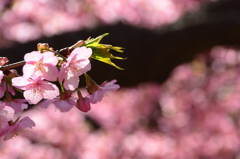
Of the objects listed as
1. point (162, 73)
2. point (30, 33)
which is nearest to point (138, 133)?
point (30, 33)

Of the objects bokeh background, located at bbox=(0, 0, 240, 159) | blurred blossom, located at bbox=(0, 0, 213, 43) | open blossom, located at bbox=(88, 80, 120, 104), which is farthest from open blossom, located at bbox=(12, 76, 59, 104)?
blurred blossom, located at bbox=(0, 0, 213, 43)

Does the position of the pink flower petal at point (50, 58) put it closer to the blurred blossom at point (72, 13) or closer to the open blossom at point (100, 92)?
the open blossom at point (100, 92)

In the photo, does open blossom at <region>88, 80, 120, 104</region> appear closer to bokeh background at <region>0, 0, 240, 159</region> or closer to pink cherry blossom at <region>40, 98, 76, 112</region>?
pink cherry blossom at <region>40, 98, 76, 112</region>

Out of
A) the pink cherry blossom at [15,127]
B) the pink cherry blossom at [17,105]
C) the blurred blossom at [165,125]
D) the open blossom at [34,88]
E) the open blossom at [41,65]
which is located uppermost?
the open blossom at [41,65]

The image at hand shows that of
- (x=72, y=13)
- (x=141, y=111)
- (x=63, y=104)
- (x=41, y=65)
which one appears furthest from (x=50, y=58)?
(x=72, y=13)

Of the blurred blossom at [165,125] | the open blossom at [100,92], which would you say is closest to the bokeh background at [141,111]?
the blurred blossom at [165,125]

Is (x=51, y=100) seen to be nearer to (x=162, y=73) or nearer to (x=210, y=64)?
(x=162, y=73)
